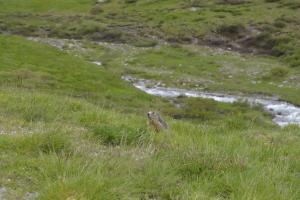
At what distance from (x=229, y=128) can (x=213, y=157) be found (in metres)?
7.41

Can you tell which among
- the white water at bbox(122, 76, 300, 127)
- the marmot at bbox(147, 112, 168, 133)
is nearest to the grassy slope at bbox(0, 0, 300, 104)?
the white water at bbox(122, 76, 300, 127)

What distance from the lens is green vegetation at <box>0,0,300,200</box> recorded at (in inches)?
293

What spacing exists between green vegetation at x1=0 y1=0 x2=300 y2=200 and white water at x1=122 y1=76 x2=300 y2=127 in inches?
44.7

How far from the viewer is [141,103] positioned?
110ft

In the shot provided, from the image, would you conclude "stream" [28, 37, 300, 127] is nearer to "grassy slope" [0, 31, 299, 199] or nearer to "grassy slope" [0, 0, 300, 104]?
"grassy slope" [0, 0, 300, 104]

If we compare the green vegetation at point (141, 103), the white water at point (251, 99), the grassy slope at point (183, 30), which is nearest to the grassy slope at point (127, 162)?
the green vegetation at point (141, 103)

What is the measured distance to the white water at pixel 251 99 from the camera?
36375mm

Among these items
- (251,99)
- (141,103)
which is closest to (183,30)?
(251,99)

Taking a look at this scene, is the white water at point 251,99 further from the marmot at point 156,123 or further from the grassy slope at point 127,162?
the grassy slope at point 127,162

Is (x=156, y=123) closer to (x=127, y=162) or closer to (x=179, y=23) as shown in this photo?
(x=127, y=162)

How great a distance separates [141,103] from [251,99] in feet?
37.2

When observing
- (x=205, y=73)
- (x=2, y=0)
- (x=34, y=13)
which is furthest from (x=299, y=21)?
(x=2, y=0)

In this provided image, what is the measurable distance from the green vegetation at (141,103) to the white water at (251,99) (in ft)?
3.73

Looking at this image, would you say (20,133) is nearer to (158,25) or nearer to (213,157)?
(213,157)
